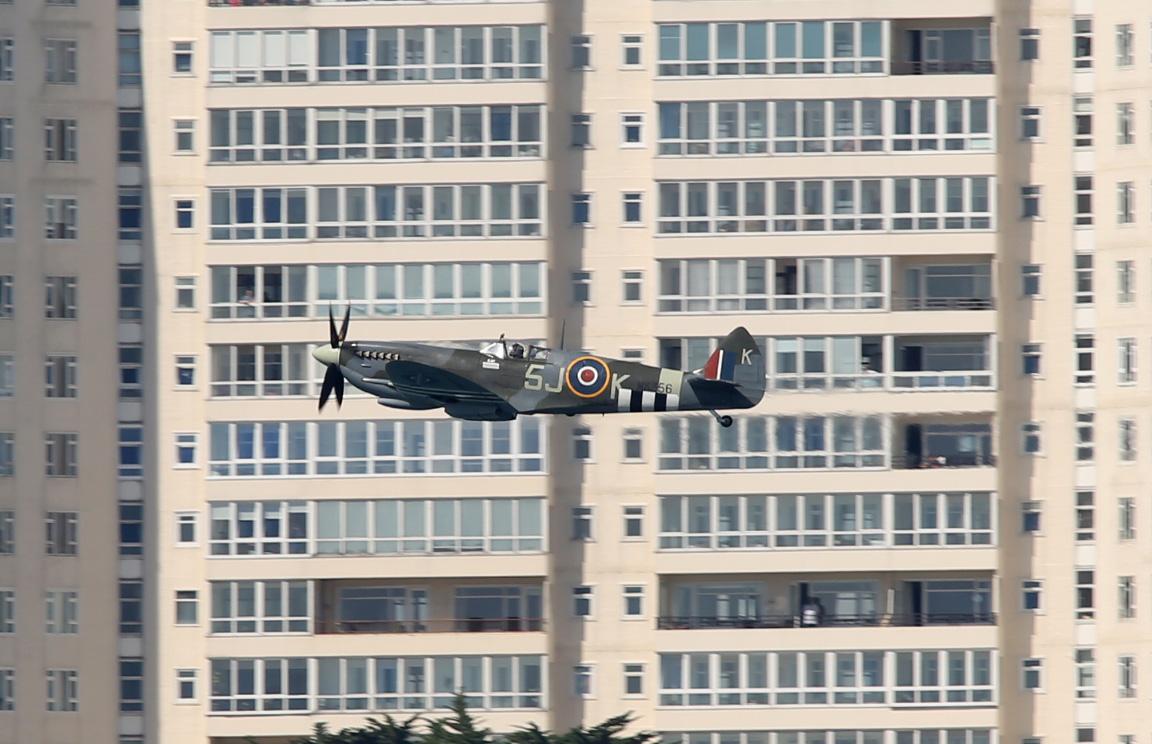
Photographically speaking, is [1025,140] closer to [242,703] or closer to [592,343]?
[592,343]

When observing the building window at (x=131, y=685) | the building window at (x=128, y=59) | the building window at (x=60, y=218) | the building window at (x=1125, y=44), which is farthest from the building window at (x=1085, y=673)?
the building window at (x=128, y=59)

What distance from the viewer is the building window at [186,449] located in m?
116

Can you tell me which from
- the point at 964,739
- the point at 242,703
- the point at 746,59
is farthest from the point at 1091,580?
the point at 242,703

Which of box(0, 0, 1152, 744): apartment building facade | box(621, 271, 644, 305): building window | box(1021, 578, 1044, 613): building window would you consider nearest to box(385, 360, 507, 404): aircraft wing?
box(0, 0, 1152, 744): apartment building facade

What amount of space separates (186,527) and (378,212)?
15452 mm

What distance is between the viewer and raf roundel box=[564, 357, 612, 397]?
9575 cm

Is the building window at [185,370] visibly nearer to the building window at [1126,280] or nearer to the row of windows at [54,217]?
the row of windows at [54,217]

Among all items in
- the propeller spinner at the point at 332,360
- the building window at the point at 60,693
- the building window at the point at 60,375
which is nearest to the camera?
the propeller spinner at the point at 332,360

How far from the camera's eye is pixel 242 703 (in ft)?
375

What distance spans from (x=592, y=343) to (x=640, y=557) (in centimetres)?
914

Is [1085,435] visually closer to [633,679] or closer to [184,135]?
[633,679]

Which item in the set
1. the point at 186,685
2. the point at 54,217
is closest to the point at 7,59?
the point at 54,217

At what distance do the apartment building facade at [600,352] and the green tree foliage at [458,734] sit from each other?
6.68 meters

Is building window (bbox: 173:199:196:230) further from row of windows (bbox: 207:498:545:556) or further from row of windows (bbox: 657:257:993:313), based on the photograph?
row of windows (bbox: 657:257:993:313)
